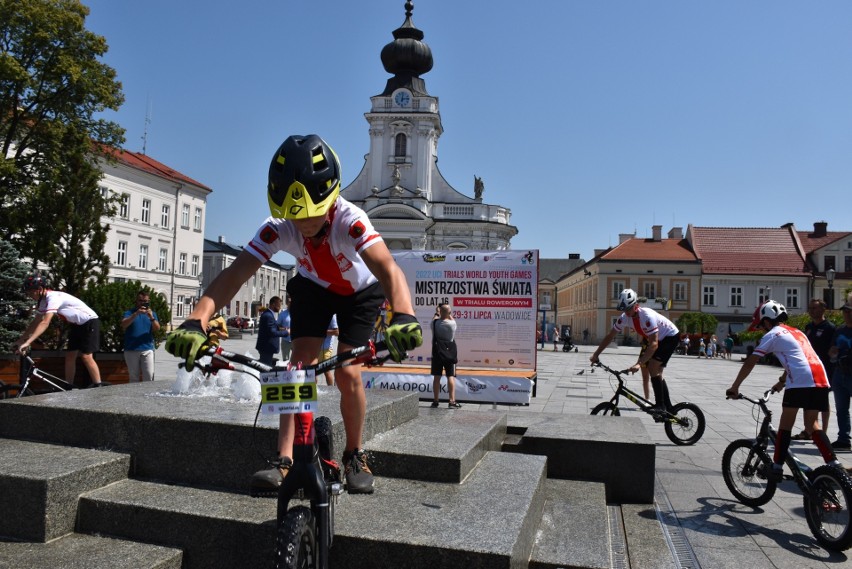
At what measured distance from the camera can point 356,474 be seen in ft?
12.7

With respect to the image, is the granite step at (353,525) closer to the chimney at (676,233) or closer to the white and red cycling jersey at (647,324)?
the white and red cycling jersey at (647,324)

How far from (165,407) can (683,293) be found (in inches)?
2921

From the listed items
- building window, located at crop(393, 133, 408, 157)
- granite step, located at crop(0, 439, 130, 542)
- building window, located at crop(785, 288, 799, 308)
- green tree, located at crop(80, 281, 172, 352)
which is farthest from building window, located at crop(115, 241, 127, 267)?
building window, located at crop(785, 288, 799, 308)

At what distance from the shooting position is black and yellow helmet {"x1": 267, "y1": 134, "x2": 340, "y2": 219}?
292cm

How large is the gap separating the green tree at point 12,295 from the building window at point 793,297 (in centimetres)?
7463

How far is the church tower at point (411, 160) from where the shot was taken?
71188 mm

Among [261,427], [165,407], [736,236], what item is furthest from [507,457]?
[736,236]

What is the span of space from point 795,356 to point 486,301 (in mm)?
8758

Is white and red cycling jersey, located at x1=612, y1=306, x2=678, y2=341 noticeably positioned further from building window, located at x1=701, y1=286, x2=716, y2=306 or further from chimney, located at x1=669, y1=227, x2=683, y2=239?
chimney, located at x1=669, y1=227, x2=683, y2=239

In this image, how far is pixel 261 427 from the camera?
13.1 ft

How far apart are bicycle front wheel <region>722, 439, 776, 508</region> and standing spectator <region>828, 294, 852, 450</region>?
3.65m

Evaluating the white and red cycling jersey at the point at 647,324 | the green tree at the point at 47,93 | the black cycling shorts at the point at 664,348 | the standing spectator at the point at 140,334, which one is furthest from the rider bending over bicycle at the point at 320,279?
the green tree at the point at 47,93

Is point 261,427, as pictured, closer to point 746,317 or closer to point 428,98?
point 428,98

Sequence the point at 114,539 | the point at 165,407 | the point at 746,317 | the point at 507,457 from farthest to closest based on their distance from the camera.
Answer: the point at 746,317
the point at 507,457
the point at 165,407
the point at 114,539
